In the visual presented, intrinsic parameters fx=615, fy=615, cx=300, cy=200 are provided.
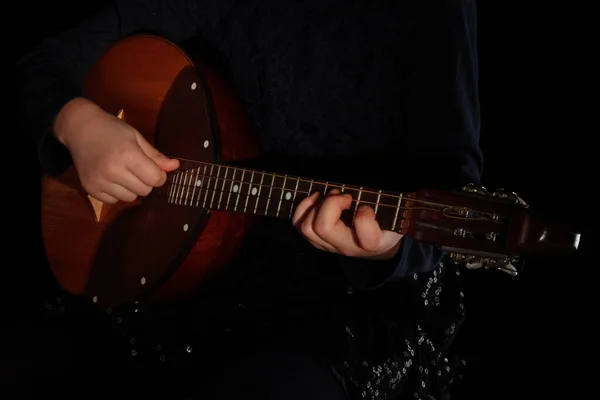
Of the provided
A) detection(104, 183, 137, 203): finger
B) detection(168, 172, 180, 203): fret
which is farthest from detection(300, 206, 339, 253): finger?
detection(104, 183, 137, 203): finger

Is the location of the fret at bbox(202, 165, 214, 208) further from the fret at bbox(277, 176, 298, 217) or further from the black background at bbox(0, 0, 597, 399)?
the black background at bbox(0, 0, 597, 399)

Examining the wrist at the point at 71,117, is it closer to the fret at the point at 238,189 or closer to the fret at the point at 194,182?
the fret at the point at 194,182

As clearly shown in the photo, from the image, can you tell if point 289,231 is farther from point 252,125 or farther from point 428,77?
point 428,77

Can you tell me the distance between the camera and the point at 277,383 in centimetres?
93

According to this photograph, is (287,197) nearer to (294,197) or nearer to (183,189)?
(294,197)

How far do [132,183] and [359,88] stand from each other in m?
0.44

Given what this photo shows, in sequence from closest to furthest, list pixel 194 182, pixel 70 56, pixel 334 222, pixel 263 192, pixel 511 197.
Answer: pixel 511 197 < pixel 334 222 < pixel 263 192 < pixel 194 182 < pixel 70 56

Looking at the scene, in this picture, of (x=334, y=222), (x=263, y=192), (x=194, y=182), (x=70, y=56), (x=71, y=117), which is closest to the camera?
(x=334, y=222)

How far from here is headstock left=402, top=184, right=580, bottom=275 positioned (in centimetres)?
68

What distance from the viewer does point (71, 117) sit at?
1.22 m

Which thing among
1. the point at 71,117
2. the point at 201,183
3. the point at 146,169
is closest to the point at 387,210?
the point at 201,183

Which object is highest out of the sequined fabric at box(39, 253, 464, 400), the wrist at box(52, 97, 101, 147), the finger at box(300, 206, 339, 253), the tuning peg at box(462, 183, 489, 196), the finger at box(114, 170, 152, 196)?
the tuning peg at box(462, 183, 489, 196)

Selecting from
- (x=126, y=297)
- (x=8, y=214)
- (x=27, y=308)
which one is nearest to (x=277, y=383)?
(x=126, y=297)

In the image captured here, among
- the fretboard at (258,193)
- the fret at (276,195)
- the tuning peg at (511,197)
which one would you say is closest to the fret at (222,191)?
the fretboard at (258,193)
